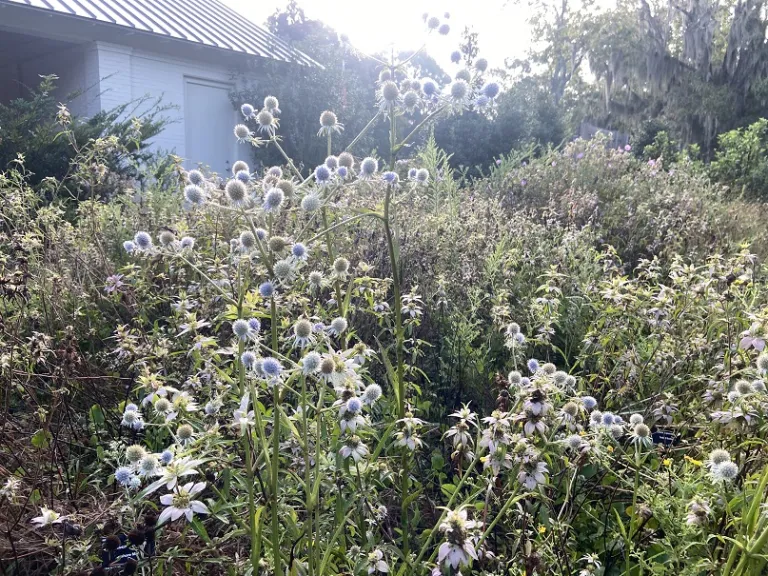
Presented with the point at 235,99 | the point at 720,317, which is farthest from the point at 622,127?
the point at 720,317

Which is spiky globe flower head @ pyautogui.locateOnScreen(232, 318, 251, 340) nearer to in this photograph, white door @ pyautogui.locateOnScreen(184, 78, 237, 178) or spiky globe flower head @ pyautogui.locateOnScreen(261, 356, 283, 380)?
spiky globe flower head @ pyautogui.locateOnScreen(261, 356, 283, 380)

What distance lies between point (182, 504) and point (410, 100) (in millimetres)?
1432

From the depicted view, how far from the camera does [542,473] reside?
1.67 meters

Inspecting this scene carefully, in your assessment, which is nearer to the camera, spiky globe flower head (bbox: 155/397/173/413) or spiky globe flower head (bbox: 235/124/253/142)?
spiky globe flower head (bbox: 155/397/173/413)

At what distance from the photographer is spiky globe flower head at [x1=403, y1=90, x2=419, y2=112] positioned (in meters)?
2.06

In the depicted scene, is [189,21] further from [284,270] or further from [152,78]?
[284,270]

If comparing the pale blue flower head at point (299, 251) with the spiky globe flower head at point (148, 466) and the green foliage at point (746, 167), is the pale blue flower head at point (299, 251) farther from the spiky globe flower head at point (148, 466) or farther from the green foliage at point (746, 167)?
the green foliage at point (746, 167)

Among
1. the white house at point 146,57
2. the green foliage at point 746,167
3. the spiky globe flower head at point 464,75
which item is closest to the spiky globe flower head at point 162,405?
the spiky globe flower head at point 464,75

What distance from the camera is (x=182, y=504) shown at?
1466 mm

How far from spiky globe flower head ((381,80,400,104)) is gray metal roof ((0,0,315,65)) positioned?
9.42m

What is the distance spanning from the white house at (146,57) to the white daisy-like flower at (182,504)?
33.0 feet

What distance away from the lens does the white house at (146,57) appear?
33.2 ft

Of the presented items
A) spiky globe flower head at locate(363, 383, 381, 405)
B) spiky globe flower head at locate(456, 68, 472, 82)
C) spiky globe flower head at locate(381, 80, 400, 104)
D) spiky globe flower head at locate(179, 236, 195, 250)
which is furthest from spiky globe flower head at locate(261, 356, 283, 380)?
spiky globe flower head at locate(456, 68, 472, 82)

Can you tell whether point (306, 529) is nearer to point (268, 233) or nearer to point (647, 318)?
point (268, 233)
